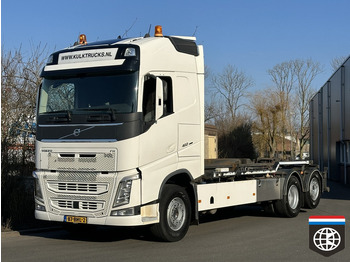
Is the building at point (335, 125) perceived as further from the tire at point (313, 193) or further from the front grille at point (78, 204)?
the front grille at point (78, 204)

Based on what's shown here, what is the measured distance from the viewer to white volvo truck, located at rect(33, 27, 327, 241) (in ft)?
28.0

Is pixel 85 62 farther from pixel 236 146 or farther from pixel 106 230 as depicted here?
pixel 236 146

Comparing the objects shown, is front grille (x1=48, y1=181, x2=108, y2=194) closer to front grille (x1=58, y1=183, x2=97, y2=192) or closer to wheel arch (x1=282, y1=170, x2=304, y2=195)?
front grille (x1=58, y1=183, x2=97, y2=192)

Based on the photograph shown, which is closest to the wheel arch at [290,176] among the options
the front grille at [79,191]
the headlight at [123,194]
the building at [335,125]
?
the headlight at [123,194]

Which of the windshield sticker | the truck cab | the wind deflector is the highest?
the wind deflector

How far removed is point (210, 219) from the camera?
12656 mm

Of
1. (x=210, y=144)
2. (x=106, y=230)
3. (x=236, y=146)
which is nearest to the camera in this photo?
(x=106, y=230)

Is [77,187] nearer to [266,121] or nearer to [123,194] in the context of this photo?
[123,194]

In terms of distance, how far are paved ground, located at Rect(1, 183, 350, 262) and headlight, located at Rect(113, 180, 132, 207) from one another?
33.3 inches

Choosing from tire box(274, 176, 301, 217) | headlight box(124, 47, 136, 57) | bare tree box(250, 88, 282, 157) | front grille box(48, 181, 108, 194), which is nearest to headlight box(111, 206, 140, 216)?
front grille box(48, 181, 108, 194)

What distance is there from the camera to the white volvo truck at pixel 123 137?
8.52 metres

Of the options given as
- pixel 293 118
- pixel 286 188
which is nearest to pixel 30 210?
pixel 286 188

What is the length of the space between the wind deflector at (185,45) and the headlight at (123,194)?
119 inches

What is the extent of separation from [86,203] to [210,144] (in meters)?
15.6
